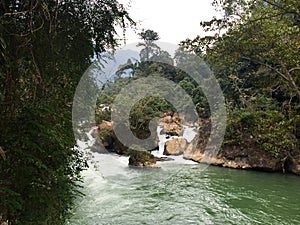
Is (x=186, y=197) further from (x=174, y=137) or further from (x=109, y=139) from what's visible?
(x=109, y=139)

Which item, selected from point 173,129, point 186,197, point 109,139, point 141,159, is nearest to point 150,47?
point 173,129

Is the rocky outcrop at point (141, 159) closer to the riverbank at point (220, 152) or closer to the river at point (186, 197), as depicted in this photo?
the river at point (186, 197)

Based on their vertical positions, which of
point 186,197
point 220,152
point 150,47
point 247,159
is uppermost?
point 150,47

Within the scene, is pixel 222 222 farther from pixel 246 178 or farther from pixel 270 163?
pixel 270 163

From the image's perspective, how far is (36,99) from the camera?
1.64m

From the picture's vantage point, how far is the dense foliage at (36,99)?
141cm

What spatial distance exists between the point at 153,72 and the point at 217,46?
15.4 metres

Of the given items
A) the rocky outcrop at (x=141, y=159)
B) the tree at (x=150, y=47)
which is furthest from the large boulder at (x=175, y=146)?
the tree at (x=150, y=47)

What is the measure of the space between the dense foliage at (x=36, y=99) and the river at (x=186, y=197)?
147 cm

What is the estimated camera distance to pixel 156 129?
1310 cm

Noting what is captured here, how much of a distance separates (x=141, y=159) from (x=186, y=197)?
400 cm

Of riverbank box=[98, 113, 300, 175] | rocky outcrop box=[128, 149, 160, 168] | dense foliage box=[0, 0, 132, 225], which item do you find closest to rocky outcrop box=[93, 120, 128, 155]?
riverbank box=[98, 113, 300, 175]

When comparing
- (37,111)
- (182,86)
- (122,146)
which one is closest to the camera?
(37,111)

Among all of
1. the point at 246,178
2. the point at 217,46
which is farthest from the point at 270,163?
the point at 217,46
